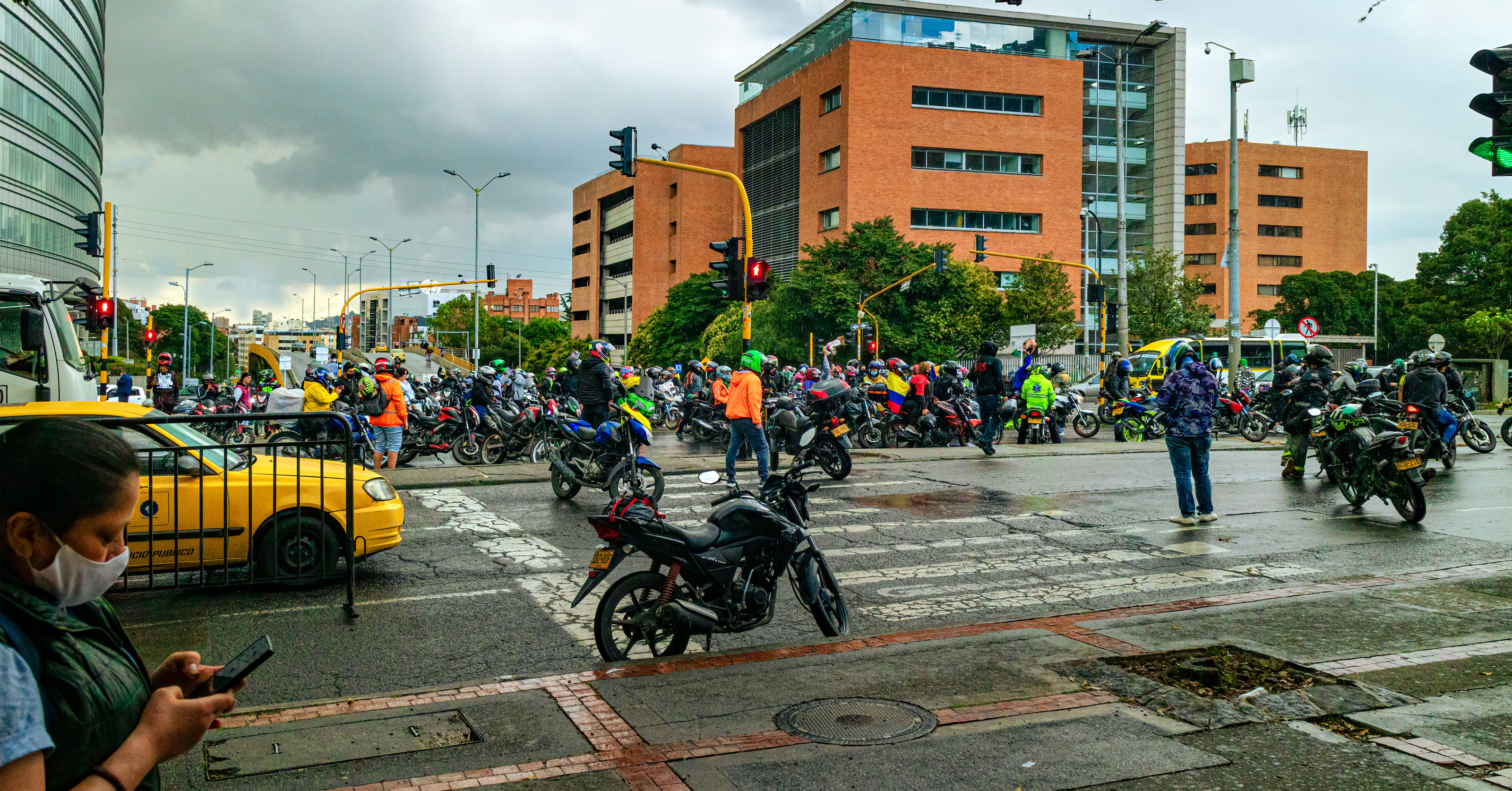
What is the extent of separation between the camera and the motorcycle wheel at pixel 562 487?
12570mm

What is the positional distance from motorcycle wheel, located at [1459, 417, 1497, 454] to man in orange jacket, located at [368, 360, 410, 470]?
708 inches

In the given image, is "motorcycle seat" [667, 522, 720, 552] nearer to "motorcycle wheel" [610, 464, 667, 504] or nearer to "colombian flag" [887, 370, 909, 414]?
"motorcycle wheel" [610, 464, 667, 504]

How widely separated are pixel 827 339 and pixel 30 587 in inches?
1759

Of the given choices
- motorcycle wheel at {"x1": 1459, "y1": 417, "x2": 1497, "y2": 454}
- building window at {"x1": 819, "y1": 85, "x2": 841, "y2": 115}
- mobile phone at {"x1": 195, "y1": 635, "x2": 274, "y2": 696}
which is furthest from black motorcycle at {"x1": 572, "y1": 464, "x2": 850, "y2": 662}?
building window at {"x1": 819, "y1": 85, "x2": 841, "y2": 115}

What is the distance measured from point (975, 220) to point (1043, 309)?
563 inches

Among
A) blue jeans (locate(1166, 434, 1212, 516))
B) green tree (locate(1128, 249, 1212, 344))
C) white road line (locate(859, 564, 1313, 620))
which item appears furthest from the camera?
green tree (locate(1128, 249, 1212, 344))

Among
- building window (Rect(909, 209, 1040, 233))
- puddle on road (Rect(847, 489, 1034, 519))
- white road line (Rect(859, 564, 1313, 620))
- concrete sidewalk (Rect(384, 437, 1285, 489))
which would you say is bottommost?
white road line (Rect(859, 564, 1313, 620))

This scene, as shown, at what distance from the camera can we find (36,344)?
12711 millimetres

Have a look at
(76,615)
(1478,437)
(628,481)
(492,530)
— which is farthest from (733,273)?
(76,615)

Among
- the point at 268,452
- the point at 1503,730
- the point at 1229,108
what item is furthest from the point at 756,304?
the point at 1503,730

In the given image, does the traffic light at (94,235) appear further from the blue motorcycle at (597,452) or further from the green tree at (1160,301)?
the green tree at (1160,301)

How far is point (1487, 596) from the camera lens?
7316 mm

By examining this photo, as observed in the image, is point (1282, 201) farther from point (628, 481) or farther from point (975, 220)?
point (628, 481)

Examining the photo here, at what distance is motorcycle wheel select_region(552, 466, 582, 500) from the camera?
12.6 m
